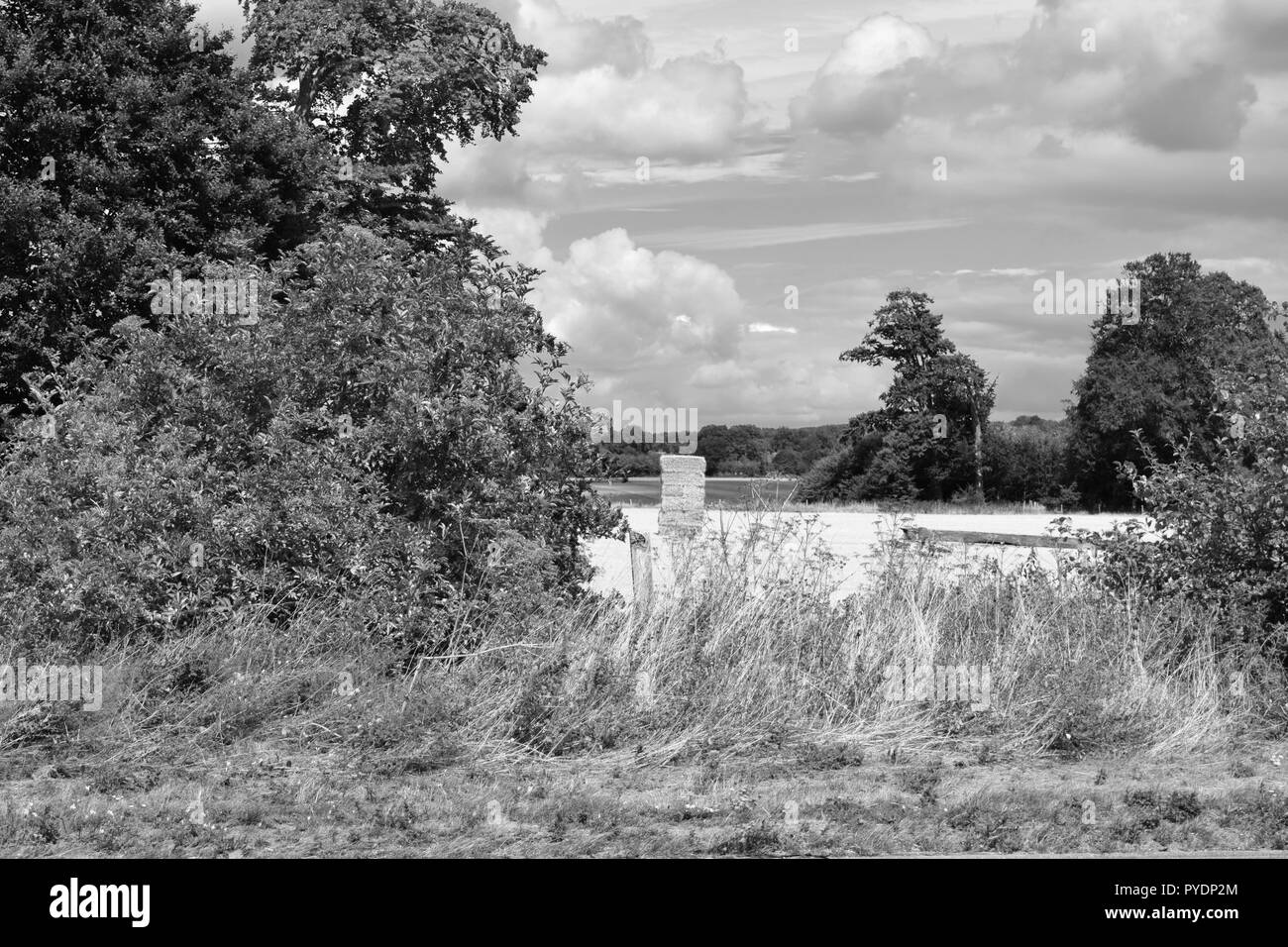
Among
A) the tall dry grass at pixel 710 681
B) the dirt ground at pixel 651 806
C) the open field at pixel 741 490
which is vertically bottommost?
the dirt ground at pixel 651 806

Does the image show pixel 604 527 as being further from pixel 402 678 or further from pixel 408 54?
pixel 408 54

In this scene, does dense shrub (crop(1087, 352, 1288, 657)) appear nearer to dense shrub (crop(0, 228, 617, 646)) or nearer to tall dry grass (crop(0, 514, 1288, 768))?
tall dry grass (crop(0, 514, 1288, 768))

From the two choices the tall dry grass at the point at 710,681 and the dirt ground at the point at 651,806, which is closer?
the dirt ground at the point at 651,806

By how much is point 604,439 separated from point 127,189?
36.7 feet

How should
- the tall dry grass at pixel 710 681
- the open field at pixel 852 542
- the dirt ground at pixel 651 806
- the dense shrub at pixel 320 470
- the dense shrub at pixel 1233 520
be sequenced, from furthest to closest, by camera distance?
the open field at pixel 852 542 → the dense shrub at pixel 1233 520 → the dense shrub at pixel 320 470 → the tall dry grass at pixel 710 681 → the dirt ground at pixel 651 806

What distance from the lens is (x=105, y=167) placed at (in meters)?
19.3

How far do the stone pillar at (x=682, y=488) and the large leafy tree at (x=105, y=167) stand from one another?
328 inches

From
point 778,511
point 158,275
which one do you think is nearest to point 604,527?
point 778,511

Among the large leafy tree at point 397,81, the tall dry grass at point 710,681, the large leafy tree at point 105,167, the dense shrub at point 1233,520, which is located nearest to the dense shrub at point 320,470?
the tall dry grass at point 710,681

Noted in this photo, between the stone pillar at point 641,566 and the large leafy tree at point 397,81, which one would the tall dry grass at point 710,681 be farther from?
the large leafy tree at point 397,81

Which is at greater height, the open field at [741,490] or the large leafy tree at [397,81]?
the large leafy tree at [397,81]

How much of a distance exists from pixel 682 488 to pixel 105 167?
11447mm

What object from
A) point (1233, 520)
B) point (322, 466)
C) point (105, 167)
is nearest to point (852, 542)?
point (105, 167)

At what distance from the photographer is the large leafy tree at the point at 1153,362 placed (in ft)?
198
